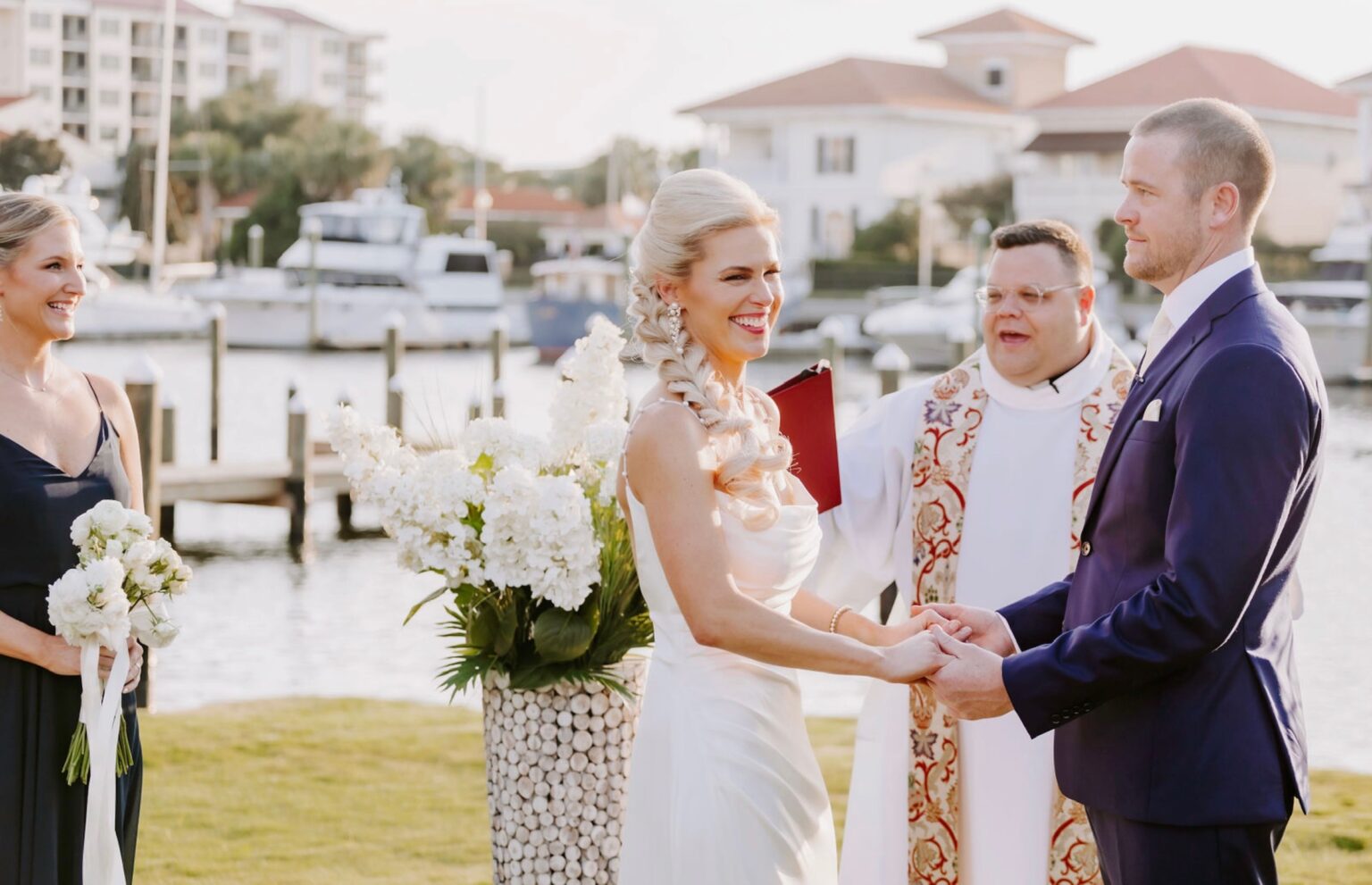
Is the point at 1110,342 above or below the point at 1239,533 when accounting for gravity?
above

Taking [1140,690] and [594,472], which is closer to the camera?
[1140,690]

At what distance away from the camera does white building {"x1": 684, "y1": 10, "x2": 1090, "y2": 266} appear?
173ft

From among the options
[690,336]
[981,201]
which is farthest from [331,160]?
[690,336]

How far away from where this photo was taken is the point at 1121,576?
307cm

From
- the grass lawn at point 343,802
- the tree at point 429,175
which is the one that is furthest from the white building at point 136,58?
the grass lawn at point 343,802

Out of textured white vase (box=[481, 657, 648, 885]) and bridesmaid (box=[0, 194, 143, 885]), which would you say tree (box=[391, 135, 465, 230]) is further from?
bridesmaid (box=[0, 194, 143, 885])

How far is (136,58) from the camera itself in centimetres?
8069

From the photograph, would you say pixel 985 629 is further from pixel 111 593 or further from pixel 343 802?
pixel 343 802

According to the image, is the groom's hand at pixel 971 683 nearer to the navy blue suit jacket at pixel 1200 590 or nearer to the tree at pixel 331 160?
the navy blue suit jacket at pixel 1200 590

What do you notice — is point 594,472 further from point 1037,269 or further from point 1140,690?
point 1140,690

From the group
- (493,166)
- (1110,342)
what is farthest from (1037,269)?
(493,166)

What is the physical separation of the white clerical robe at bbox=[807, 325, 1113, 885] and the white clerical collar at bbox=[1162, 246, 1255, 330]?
1.15m

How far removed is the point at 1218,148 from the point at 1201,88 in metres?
50.2

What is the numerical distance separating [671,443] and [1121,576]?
810 mm
